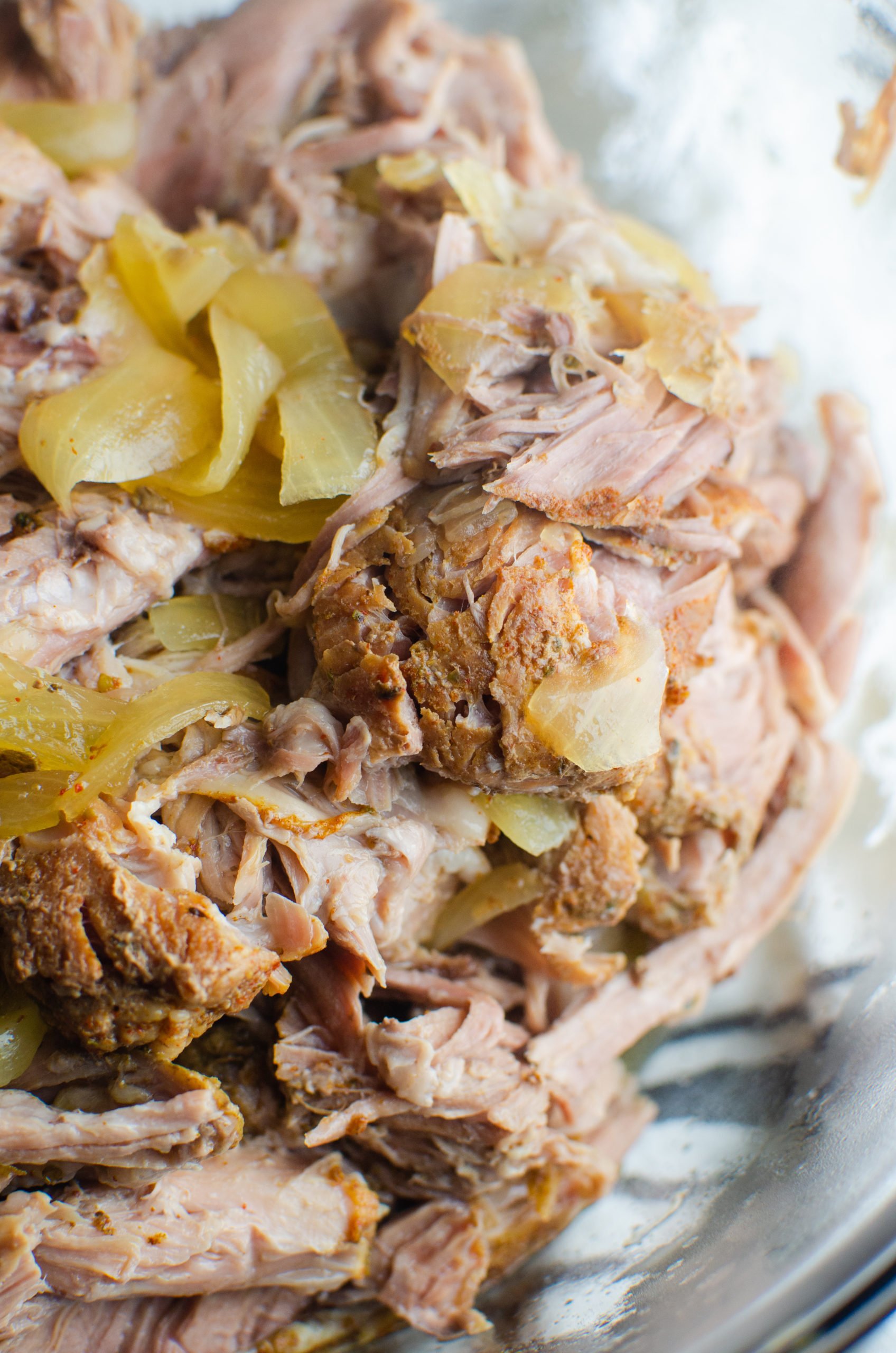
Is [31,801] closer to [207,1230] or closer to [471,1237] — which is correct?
[207,1230]

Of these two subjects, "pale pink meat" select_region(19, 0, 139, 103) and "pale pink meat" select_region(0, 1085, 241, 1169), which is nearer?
"pale pink meat" select_region(0, 1085, 241, 1169)

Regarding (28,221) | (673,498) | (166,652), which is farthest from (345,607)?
(28,221)

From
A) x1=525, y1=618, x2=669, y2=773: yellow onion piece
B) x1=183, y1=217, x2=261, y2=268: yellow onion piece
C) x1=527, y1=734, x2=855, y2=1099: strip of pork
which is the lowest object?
x1=527, y1=734, x2=855, y2=1099: strip of pork

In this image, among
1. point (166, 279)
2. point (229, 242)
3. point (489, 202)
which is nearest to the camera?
point (166, 279)

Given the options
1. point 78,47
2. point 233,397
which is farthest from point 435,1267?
point 78,47

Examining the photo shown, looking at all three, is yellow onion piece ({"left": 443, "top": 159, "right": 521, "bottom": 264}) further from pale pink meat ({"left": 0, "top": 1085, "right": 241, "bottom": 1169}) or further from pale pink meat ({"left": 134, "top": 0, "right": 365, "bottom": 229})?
pale pink meat ({"left": 0, "top": 1085, "right": 241, "bottom": 1169})

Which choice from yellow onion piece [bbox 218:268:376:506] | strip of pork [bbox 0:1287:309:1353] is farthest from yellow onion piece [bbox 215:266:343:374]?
strip of pork [bbox 0:1287:309:1353]

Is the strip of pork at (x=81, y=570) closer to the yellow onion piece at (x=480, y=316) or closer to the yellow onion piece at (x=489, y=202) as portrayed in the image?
the yellow onion piece at (x=480, y=316)
